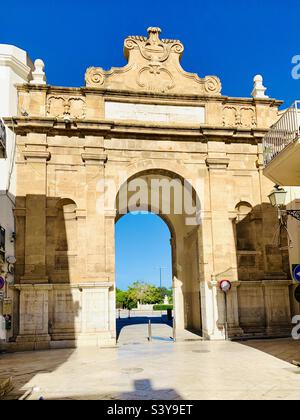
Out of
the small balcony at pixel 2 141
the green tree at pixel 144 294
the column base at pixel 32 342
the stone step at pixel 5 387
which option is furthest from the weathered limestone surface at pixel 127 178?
the green tree at pixel 144 294

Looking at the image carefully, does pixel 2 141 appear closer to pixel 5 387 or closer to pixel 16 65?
pixel 5 387

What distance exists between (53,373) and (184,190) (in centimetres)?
1022

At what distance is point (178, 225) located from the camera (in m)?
23.0

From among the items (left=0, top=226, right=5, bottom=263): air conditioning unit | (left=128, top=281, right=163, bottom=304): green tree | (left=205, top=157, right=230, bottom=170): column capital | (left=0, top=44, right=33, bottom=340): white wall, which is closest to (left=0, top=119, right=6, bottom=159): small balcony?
(left=0, top=226, right=5, bottom=263): air conditioning unit

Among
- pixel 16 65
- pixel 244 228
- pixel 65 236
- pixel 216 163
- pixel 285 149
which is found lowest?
pixel 65 236

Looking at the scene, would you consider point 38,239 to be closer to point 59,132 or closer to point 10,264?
point 10,264

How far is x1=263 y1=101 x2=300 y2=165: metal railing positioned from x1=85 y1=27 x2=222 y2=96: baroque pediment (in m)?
6.35

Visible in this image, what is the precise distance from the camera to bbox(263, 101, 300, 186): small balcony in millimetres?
11438

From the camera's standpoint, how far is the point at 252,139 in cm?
1894

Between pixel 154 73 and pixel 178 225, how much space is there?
7760mm

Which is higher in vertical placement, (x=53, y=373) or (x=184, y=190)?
(x=184, y=190)

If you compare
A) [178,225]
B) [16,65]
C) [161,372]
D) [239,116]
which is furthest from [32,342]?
[239,116]

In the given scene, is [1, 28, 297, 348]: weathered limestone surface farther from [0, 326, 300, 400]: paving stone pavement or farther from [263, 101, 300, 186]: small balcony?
[263, 101, 300, 186]: small balcony
